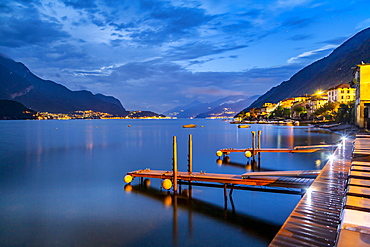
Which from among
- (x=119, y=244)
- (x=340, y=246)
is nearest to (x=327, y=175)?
(x=340, y=246)

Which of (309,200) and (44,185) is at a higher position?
(309,200)

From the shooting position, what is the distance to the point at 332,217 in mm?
7145

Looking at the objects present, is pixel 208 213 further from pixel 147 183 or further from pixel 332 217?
pixel 332 217

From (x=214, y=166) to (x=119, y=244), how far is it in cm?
1868

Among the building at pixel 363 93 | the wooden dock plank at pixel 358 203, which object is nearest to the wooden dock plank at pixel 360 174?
the wooden dock plank at pixel 358 203

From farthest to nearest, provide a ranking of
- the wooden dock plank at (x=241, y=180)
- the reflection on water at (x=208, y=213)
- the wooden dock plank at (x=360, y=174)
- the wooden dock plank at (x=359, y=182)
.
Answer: the wooden dock plank at (x=241, y=180)
the reflection on water at (x=208, y=213)
the wooden dock plank at (x=360, y=174)
the wooden dock plank at (x=359, y=182)

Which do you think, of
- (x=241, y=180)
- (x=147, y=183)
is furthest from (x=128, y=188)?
(x=241, y=180)

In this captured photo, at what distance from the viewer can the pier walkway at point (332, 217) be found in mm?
4770

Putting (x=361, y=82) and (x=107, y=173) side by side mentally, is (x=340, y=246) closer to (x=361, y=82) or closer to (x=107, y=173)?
(x=107, y=173)

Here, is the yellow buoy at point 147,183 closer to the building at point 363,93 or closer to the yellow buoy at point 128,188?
the yellow buoy at point 128,188

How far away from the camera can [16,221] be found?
13.7 m

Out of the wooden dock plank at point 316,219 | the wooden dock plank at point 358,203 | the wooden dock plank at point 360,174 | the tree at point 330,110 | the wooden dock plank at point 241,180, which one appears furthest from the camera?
the tree at point 330,110

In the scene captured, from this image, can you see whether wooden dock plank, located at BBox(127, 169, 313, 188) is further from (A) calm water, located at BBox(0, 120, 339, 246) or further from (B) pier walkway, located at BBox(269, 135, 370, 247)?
(B) pier walkway, located at BBox(269, 135, 370, 247)

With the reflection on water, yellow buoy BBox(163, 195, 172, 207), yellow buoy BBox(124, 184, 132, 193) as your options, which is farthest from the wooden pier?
yellow buoy BBox(124, 184, 132, 193)
